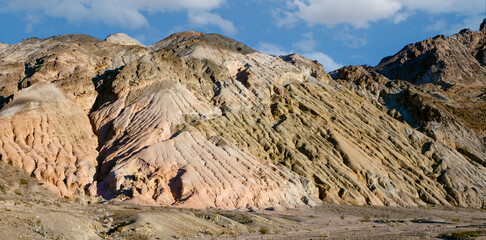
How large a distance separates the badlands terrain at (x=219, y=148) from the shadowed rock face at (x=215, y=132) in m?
0.20

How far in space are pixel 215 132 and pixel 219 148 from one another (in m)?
4.71

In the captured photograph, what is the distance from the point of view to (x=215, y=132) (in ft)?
184

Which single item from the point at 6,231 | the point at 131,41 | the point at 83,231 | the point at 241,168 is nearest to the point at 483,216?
the point at 241,168

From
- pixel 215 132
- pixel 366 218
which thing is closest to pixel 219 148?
pixel 215 132

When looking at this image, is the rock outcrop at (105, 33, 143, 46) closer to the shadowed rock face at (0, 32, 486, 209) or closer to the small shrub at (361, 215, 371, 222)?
the shadowed rock face at (0, 32, 486, 209)

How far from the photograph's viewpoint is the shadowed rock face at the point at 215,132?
149 ft

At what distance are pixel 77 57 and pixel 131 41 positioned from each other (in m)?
21.6

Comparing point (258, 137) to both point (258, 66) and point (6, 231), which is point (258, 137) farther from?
point (6, 231)

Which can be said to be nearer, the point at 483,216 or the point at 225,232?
the point at 225,232

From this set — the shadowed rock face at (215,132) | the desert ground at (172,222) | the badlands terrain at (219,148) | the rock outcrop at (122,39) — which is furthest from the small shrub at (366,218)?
the rock outcrop at (122,39)

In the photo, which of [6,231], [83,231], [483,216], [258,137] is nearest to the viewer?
[6,231]

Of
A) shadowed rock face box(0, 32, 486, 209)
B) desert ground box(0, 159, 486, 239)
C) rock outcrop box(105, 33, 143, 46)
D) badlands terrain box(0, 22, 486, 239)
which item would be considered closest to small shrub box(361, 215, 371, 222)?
desert ground box(0, 159, 486, 239)

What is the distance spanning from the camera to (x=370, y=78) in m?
92.6

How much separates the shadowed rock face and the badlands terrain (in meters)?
0.20
